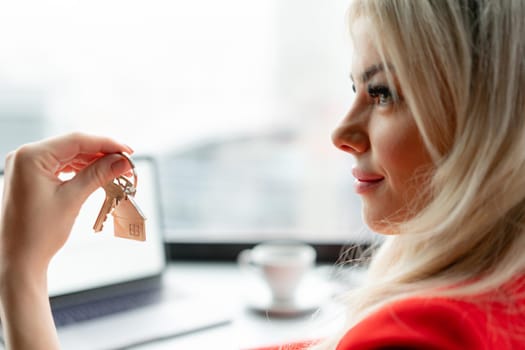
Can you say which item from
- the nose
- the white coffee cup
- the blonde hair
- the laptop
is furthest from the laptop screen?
the blonde hair

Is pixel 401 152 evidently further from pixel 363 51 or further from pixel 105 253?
pixel 105 253

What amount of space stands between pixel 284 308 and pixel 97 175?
48 cm

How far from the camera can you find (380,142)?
0.69 metres

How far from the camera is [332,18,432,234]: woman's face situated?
0.67 metres

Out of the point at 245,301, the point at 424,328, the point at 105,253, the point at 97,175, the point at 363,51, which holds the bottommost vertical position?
the point at 245,301

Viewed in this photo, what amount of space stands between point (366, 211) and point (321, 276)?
0.53m

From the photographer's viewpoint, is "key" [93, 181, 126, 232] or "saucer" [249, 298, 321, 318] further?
"saucer" [249, 298, 321, 318]

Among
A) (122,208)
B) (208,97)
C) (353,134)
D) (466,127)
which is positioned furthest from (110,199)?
(208,97)

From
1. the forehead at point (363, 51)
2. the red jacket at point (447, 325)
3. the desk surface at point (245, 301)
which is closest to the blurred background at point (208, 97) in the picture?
the desk surface at point (245, 301)

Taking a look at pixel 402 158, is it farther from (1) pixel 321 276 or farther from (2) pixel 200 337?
(1) pixel 321 276

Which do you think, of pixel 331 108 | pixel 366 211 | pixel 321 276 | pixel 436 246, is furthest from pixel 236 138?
pixel 436 246

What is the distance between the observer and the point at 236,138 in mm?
1387

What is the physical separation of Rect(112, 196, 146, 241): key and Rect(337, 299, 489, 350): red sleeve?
290 millimetres

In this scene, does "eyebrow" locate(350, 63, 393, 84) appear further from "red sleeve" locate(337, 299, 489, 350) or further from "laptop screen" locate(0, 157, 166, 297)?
"laptop screen" locate(0, 157, 166, 297)
